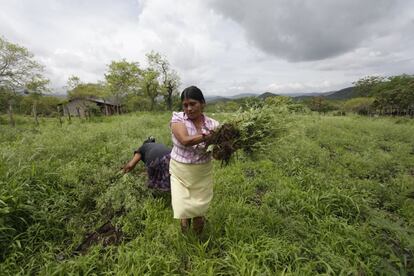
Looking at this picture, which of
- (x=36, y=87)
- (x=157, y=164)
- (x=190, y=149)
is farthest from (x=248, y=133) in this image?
(x=36, y=87)

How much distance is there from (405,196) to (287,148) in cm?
267

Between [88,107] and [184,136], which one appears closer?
[184,136]

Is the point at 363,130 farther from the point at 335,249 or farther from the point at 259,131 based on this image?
the point at 259,131

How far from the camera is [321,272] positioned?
220cm

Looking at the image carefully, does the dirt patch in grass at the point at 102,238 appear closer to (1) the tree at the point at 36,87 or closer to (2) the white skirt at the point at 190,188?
(2) the white skirt at the point at 190,188

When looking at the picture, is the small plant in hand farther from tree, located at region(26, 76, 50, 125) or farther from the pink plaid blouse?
tree, located at region(26, 76, 50, 125)

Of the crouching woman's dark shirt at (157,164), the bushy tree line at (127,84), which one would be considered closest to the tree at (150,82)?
the bushy tree line at (127,84)

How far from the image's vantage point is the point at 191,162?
2.20m

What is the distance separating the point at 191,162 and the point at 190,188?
302mm

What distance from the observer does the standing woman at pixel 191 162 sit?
2092mm

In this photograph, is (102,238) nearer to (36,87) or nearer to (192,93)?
(192,93)

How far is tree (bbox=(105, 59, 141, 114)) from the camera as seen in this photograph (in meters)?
31.7

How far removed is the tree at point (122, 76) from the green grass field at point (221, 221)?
3037 centimetres

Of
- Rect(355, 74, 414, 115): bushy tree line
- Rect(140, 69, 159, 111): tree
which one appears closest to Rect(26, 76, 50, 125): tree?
Rect(140, 69, 159, 111): tree
